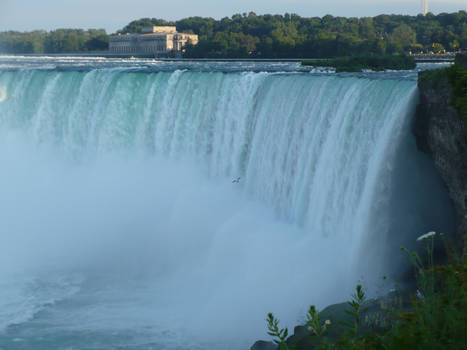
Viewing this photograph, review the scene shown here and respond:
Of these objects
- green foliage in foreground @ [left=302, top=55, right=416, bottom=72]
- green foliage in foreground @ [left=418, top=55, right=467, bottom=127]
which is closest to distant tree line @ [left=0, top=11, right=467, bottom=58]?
green foliage in foreground @ [left=302, top=55, right=416, bottom=72]

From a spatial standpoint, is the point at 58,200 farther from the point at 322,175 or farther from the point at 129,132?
the point at 322,175

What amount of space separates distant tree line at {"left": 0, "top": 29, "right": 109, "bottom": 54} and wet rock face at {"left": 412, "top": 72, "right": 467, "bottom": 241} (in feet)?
298

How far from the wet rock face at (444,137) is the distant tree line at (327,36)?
20.1 metres

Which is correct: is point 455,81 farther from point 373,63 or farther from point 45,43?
point 45,43

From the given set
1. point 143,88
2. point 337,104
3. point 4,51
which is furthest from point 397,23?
point 4,51

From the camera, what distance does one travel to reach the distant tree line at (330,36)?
151ft

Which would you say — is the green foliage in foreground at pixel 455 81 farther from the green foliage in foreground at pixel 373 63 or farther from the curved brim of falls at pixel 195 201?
the green foliage in foreground at pixel 373 63

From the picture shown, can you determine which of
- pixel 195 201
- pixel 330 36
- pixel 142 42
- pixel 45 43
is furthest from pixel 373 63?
pixel 45 43

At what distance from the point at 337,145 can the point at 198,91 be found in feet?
24.4

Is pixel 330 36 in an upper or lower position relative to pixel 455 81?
upper

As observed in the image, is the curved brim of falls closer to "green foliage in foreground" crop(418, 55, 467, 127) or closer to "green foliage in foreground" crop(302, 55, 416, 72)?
"green foliage in foreground" crop(418, 55, 467, 127)

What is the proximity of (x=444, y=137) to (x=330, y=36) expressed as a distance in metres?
39.3

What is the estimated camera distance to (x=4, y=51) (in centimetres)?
9981

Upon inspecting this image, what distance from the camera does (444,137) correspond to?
41.5ft
